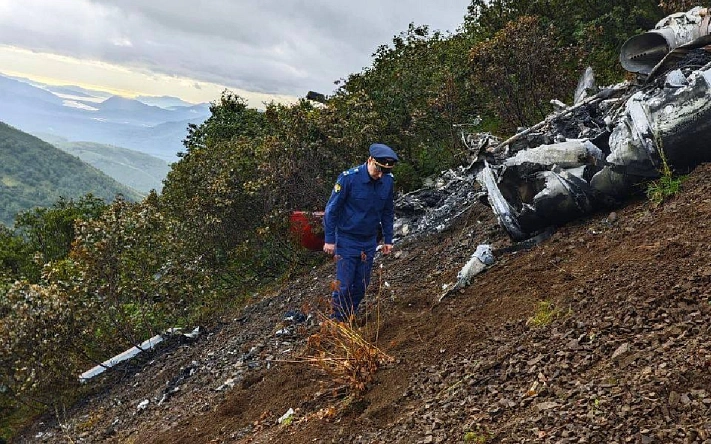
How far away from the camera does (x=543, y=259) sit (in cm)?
472

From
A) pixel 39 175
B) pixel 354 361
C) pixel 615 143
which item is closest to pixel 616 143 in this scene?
pixel 615 143

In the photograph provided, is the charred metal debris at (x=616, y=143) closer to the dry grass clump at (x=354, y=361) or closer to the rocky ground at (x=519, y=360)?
the rocky ground at (x=519, y=360)

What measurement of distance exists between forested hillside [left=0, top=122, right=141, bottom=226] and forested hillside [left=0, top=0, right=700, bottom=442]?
139 meters

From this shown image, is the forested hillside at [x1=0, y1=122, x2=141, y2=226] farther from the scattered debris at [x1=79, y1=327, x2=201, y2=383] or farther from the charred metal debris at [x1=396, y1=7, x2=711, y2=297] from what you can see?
the charred metal debris at [x1=396, y1=7, x2=711, y2=297]

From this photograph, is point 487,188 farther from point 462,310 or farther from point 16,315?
point 16,315

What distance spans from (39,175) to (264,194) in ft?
566

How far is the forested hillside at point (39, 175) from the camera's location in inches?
5399

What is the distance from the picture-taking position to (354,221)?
17.0 feet

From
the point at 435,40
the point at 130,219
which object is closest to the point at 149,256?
the point at 130,219

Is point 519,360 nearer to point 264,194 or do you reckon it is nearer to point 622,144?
point 622,144

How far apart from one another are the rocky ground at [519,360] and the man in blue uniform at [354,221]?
562mm

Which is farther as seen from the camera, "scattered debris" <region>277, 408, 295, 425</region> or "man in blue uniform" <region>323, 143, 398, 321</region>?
"man in blue uniform" <region>323, 143, 398, 321</region>

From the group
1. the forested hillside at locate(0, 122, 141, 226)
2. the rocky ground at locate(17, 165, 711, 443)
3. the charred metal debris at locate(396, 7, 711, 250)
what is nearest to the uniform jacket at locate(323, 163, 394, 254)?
the rocky ground at locate(17, 165, 711, 443)

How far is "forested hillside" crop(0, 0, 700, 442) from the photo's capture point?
28.7 ft
